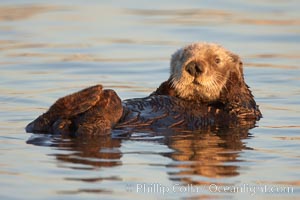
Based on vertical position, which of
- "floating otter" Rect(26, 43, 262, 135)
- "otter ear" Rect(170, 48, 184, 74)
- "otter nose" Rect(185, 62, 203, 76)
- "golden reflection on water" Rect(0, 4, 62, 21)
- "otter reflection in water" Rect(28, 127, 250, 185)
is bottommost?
"otter reflection in water" Rect(28, 127, 250, 185)

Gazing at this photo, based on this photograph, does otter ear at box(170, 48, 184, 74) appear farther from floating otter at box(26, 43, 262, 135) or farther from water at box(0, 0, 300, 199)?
water at box(0, 0, 300, 199)

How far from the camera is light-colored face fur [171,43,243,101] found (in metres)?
7.95

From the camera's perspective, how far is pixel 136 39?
12.5m

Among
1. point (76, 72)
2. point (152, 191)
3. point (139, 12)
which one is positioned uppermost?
point (139, 12)

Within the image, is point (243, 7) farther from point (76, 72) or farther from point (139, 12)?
point (76, 72)

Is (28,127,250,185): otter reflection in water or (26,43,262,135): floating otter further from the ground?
(26,43,262,135): floating otter

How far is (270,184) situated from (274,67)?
4.83 m

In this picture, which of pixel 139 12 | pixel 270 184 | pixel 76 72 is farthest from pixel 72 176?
pixel 139 12

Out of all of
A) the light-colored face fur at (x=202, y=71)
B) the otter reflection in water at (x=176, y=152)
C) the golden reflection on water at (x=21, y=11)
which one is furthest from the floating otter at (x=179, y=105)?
the golden reflection on water at (x=21, y=11)

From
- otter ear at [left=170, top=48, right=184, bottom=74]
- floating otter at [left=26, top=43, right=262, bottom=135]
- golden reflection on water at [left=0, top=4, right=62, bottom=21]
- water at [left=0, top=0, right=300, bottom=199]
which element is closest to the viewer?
water at [left=0, top=0, right=300, bottom=199]

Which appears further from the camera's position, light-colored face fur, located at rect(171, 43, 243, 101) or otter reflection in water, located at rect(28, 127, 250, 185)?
light-colored face fur, located at rect(171, 43, 243, 101)

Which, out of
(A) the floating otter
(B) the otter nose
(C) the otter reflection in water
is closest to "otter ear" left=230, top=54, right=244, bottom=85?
(A) the floating otter

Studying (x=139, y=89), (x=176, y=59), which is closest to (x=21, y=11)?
(x=139, y=89)

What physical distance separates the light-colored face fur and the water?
0.41 meters
